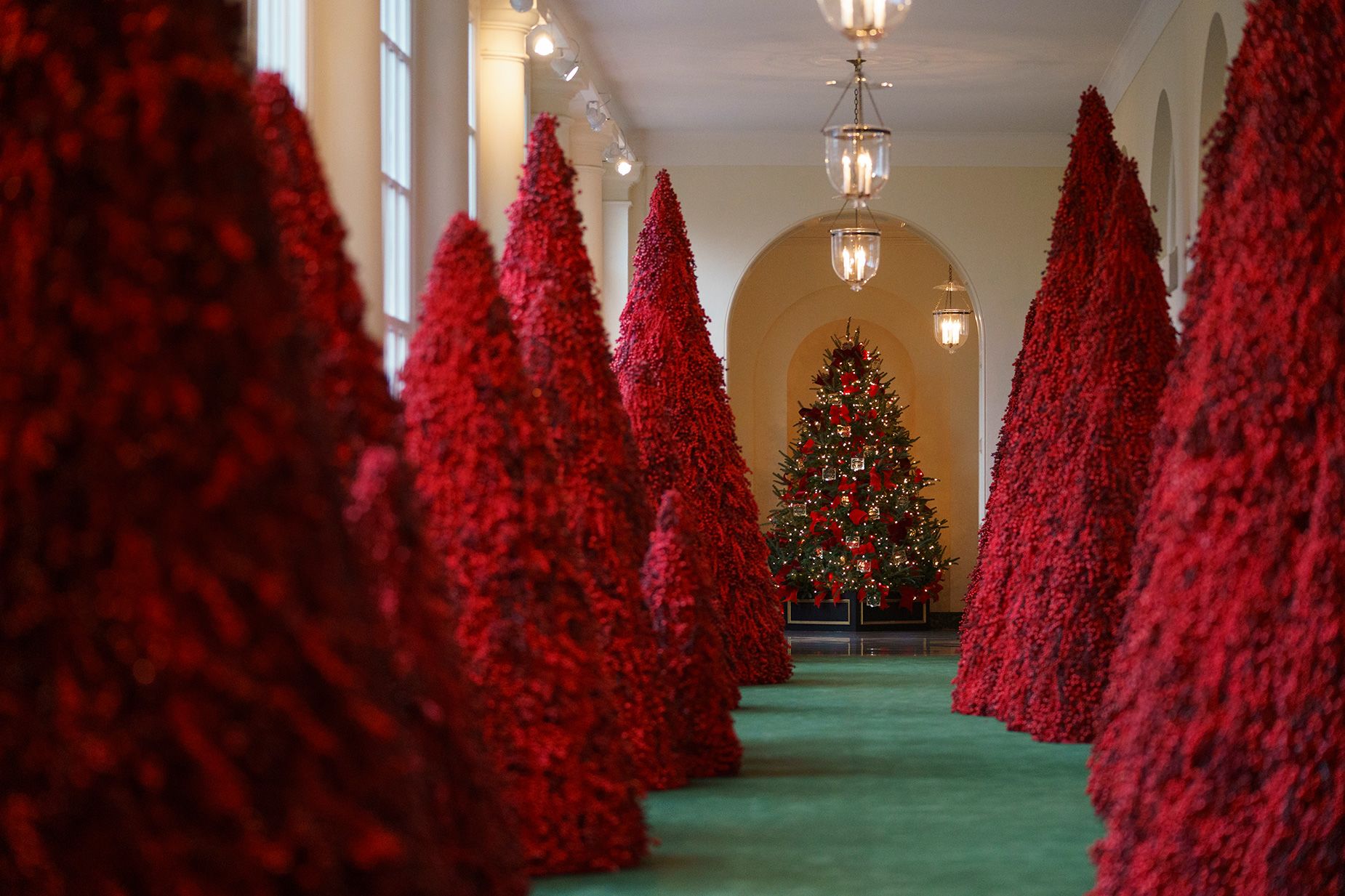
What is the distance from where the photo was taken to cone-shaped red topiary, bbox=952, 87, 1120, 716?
26.4 feet

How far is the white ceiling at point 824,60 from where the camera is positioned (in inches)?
512

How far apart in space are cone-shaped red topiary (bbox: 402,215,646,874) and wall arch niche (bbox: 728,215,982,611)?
17516 mm

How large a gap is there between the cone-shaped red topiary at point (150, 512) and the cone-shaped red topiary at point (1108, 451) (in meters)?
5.76

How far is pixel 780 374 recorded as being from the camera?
2259 cm

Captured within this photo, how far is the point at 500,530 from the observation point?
4387 mm

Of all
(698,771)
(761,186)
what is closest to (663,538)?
(698,771)

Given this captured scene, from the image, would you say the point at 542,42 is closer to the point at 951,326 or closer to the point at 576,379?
the point at 576,379

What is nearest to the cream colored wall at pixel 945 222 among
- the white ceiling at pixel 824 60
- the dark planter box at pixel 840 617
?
the white ceiling at pixel 824 60

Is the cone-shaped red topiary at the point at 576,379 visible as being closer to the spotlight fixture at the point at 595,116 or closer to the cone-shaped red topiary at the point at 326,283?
the cone-shaped red topiary at the point at 326,283

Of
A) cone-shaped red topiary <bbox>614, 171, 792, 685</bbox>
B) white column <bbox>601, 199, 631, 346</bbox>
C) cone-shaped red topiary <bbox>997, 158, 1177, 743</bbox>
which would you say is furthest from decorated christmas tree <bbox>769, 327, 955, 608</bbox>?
cone-shaped red topiary <bbox>997, 158, 1177, 743</bbox>

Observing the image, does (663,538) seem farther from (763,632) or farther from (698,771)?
(763,632)

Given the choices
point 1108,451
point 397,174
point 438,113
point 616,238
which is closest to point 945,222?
point 616,238

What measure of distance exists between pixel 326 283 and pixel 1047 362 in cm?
559

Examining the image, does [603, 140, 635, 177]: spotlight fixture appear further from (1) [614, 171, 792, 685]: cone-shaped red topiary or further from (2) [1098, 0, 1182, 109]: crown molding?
(1) [614, 171, 792, 685]: cone-shaped red topiary
